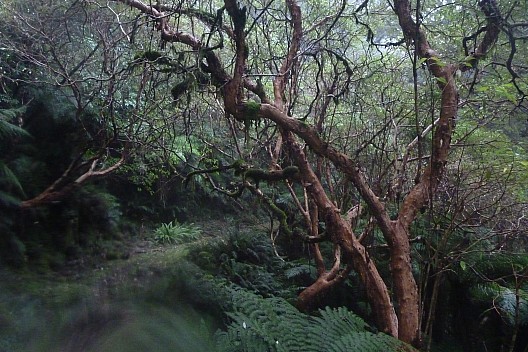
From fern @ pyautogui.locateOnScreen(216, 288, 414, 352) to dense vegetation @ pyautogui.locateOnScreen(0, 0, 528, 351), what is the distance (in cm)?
2

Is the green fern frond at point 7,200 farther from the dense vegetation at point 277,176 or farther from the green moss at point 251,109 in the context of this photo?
the green moss at point 251,109

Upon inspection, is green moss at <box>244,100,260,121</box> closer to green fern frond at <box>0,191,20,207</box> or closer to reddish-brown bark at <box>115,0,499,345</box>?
reddish-brown bark at <box>115,0,499,345</box>

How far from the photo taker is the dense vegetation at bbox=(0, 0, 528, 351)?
370cm

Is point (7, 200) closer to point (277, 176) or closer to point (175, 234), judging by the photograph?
point (175, 234)

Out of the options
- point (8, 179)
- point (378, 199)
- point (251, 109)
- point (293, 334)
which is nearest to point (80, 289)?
point (8, 179)

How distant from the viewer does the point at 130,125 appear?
242 inches

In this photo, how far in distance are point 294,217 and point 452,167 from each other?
247 centimetres

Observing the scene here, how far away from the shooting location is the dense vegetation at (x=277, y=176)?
3.70m

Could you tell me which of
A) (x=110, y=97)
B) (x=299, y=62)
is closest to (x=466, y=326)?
(x=299, y=62)

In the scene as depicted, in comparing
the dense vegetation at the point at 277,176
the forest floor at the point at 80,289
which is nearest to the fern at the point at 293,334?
the dense vegetation at the point at 277,176

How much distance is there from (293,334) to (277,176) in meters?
2.14

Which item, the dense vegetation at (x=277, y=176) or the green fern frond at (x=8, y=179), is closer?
the dense vegetation at (x=277, y=176)

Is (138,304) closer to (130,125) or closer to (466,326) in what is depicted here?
(130,125)

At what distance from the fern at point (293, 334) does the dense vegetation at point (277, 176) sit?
2 centimetres
